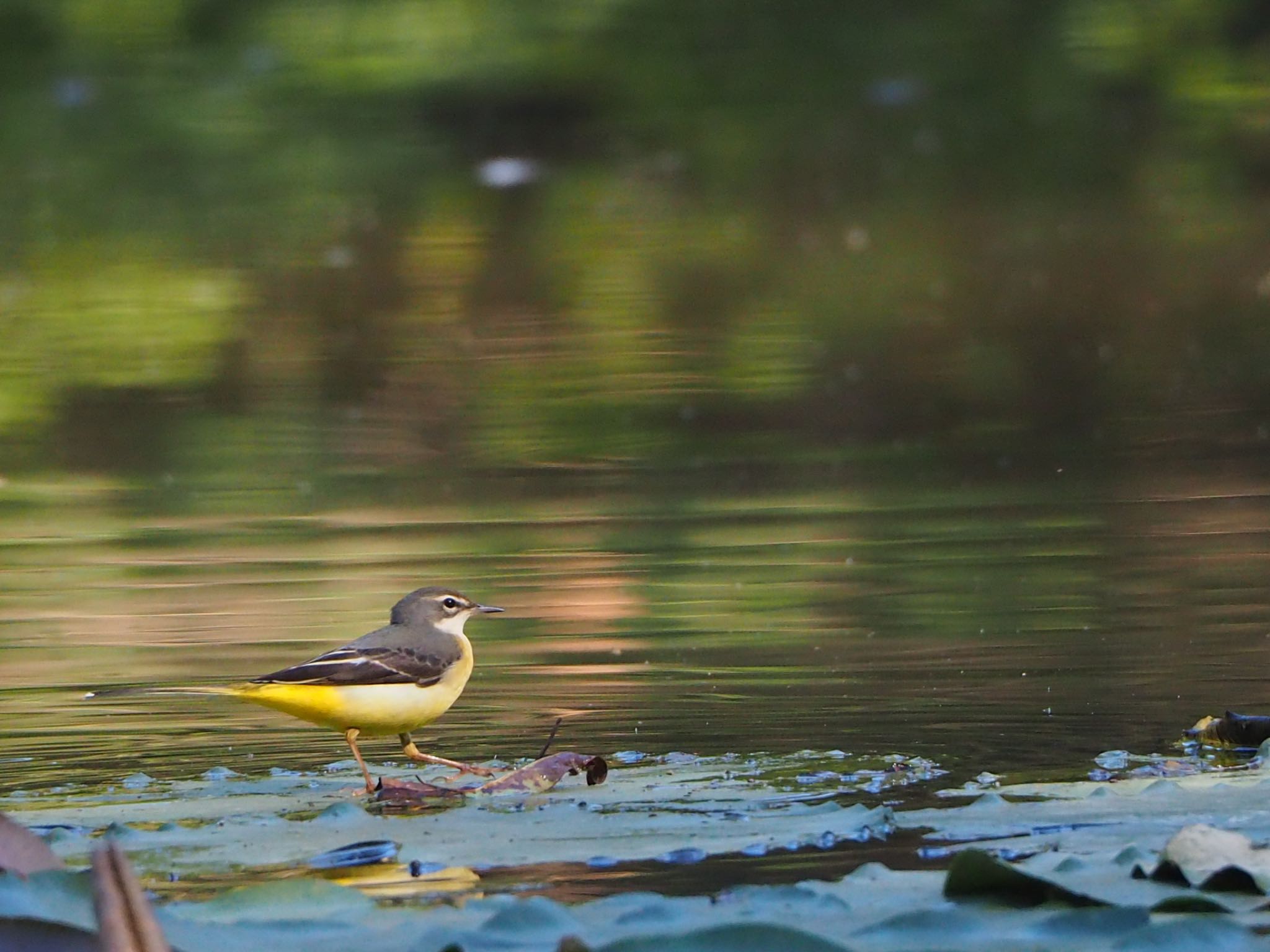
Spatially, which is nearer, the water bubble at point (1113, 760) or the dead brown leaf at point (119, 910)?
the dead brown leaf at point (119, 910)

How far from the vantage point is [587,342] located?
14078 millimetres

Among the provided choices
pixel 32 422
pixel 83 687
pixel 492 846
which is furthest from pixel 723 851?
pixel 32 422

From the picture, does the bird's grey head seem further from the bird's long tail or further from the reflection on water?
the bird's long tail

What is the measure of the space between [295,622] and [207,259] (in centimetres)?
1244

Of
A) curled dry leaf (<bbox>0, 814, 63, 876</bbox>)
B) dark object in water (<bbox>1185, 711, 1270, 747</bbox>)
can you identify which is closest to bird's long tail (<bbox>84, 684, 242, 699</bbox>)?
curled dry leaf (<bbox>0, 814, 63, 876</bbox>)

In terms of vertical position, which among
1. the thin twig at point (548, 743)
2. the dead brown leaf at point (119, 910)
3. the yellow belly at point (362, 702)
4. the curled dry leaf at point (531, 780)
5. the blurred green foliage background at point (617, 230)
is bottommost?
the dead brown leaf at point (119, 910)

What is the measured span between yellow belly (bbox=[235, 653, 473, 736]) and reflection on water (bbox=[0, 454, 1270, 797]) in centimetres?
14

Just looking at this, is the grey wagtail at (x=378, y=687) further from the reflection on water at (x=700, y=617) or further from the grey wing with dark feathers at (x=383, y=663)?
the reflection on water at (x=700, y=617)

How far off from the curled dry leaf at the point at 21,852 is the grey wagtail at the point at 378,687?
1.48m

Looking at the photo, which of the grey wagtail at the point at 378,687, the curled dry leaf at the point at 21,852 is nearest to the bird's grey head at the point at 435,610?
the grey wagtail at the point at 378,687

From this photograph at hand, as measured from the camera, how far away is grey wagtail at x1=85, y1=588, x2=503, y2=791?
195 inches

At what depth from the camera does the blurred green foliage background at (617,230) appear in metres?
11.4

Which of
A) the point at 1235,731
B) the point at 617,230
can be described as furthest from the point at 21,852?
the point at 617,230

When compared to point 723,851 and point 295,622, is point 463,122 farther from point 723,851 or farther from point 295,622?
point 723,851
